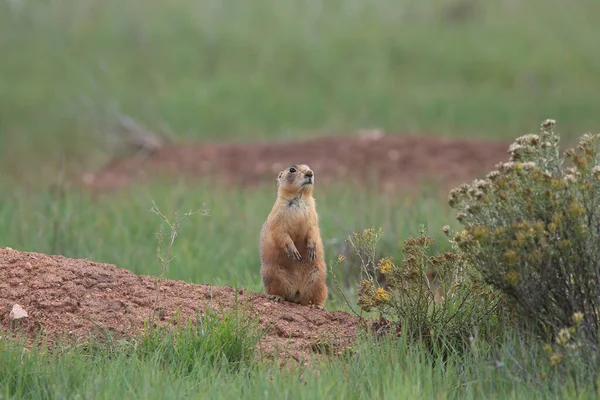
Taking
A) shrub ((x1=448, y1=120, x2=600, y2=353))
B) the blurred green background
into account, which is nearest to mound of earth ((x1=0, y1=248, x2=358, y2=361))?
shrub ((x1=448, y1=120, x2=600, y2=353))

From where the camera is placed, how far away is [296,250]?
6.77 m

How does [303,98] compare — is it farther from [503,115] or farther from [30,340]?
[30,340]

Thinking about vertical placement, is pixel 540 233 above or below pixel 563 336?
above

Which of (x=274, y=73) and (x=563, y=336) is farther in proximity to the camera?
(x=274, y=73)

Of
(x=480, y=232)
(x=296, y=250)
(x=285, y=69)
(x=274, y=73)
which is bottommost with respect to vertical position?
(x=480, y=232)

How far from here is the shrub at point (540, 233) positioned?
213 inches

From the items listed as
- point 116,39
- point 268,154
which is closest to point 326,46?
point 116,39

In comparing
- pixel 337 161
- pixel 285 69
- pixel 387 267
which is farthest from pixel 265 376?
pixel 285 69

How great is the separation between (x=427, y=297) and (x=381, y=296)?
0.92ft

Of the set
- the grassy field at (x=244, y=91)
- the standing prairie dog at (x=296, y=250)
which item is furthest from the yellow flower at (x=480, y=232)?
the grassy field at (x=244, y=91)

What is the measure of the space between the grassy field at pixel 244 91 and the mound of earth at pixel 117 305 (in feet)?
4.50

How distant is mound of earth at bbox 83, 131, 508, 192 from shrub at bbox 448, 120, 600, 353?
7143mm

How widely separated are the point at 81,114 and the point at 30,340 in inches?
490

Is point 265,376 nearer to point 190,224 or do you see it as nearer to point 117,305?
point 117,305
